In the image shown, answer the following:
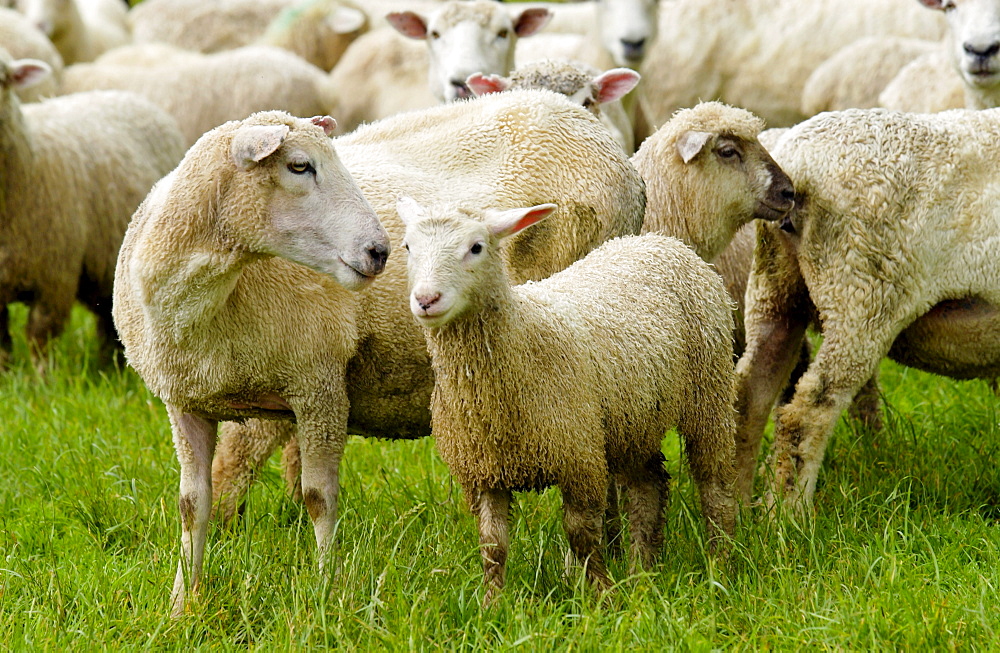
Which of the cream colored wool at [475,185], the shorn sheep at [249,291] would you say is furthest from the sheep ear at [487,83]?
the shorn sheep at [249,291]

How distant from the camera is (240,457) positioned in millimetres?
4820

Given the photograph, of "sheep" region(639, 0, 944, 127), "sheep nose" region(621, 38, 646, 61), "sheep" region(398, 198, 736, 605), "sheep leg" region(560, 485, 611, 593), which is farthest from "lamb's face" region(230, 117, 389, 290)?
"sheep" region(639, 0, 944, 127)

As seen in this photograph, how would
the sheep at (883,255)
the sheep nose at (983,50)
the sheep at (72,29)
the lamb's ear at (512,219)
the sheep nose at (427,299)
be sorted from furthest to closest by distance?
the sheep at (72,29), the sheep nose at (983,50), the sheep at (883,255), the lamb's ear at (512,219), the sheep nose at (427,299)

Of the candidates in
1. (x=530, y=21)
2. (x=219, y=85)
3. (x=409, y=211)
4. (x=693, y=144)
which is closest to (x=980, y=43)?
(x=693, y=144)

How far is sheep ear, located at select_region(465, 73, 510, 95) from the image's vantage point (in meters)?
6.03

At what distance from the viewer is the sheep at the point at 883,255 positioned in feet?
14.8

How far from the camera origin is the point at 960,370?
475cm

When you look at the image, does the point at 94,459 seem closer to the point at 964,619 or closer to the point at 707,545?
the point at 707,545

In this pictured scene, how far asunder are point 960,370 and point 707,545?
1.19m

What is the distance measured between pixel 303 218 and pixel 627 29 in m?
5.31

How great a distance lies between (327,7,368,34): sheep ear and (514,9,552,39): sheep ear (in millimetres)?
3697

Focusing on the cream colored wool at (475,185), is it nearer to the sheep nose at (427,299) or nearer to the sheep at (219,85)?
the sheep nose at (427,299)

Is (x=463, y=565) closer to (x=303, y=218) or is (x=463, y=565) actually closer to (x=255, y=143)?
(x=303, y=218)

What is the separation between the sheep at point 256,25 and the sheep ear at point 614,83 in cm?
579
